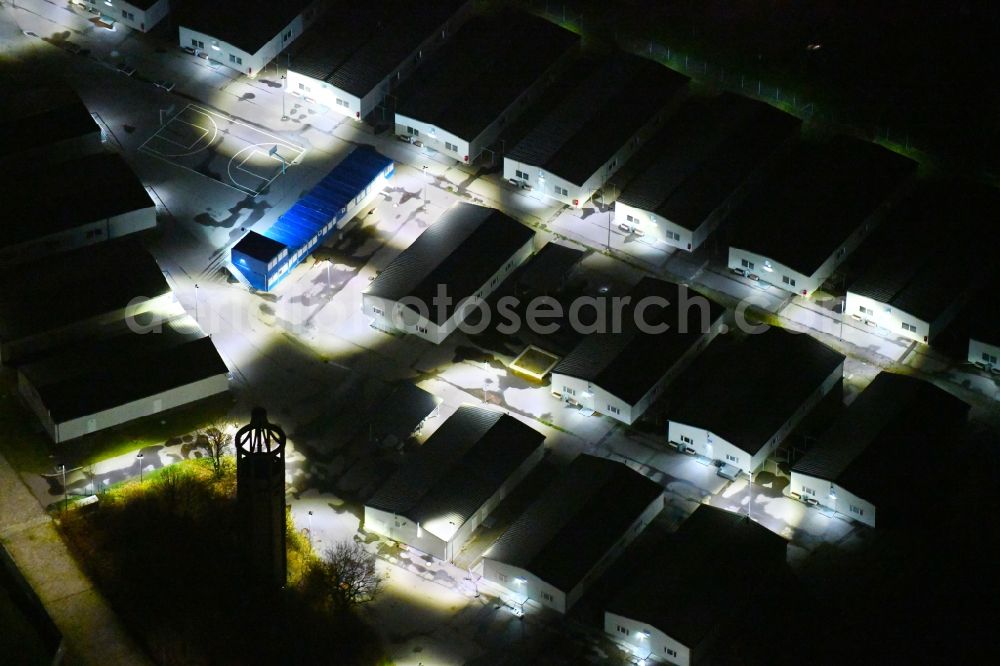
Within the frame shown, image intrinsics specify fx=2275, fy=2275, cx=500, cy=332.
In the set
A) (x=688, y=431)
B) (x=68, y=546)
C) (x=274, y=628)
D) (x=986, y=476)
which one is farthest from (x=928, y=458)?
(x=68, y=546)

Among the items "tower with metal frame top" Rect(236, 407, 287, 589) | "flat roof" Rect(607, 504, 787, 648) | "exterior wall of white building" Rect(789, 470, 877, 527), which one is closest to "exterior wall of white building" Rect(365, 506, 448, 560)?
"tower with metal frame top" Rect(236, 407, 287, 589)

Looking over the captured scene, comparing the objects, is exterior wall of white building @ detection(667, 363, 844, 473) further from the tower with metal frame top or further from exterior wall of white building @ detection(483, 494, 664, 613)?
A: the tower with metal frame top

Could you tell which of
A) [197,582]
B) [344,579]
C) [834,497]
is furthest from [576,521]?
[197,582]

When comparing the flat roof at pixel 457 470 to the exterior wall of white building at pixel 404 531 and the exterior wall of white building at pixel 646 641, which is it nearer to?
the exterior wall of white building at pixel 404 531

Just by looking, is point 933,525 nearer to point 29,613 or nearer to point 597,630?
point 597,630

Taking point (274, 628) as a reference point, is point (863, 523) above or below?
above

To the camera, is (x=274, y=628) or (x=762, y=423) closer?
(x=274, y=628)
